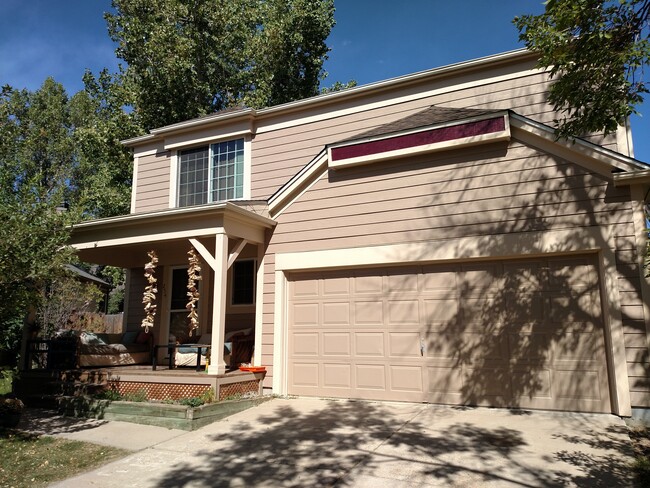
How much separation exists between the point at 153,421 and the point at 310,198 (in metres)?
4.53

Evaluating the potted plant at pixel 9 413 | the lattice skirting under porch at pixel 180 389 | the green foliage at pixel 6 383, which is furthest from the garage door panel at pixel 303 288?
the green foliage at pixel 6 383

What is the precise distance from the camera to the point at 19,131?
305 inches

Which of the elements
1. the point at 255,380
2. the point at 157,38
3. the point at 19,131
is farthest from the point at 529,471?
the point at 157,38

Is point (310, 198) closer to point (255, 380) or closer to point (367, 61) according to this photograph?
point (255, 380)

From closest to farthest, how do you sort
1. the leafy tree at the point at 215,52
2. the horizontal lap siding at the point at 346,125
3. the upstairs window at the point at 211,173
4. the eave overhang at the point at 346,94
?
the horizontal lap siding at the point at 346,125 → the eave overhang at the point at 346,94 → the upstairs window at the point at 211,173 → the leafy tree at the point at 215,52

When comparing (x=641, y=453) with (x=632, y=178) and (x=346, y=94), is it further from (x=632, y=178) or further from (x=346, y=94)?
(x=346, y=94)

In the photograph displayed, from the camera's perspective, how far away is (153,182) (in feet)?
39.9

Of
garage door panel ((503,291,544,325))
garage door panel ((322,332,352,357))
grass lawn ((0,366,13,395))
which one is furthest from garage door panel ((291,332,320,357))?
grass lawn ((0,366,13,395))

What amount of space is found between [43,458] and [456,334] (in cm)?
580

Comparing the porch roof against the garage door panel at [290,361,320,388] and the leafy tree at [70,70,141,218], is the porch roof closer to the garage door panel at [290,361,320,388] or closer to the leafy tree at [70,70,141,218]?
the garage door panel at [290,361,320,388]

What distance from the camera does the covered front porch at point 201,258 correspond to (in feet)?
25.6

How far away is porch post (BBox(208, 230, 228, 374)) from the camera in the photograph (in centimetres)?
741

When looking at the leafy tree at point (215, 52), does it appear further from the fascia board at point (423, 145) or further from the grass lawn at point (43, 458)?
the grass lawn at point (43, 458)

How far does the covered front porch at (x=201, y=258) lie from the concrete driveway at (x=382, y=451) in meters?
1.64
